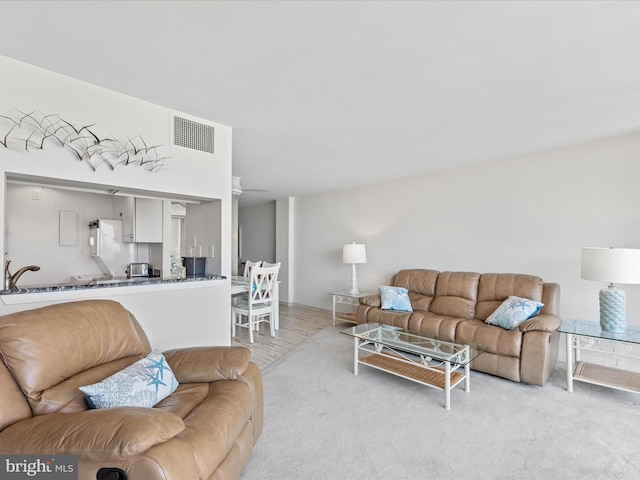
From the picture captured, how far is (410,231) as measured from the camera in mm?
4859

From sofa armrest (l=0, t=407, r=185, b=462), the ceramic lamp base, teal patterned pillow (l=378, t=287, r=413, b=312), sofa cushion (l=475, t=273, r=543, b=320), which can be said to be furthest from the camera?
the ceramic lamp base

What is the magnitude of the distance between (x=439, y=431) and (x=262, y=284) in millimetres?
2921

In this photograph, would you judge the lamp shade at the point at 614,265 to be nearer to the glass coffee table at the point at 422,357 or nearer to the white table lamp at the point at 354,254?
the glass coffee table at the point at 422,357

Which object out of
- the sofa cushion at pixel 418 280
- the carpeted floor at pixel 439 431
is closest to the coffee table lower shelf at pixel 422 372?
the carpeted floor at pixel 439 431

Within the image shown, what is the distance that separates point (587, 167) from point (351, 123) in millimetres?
2644

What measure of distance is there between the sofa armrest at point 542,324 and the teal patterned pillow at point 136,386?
296 cm

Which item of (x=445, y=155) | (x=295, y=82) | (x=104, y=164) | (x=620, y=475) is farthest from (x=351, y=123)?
(x=620, y=475)

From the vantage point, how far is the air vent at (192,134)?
2626 mm

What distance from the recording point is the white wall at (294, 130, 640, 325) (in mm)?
3238

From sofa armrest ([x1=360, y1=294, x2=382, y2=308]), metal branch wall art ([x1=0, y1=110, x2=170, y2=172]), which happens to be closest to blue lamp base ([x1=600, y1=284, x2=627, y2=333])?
sofa armrest ([x1=360, y1=294, x2=382, y2=308])

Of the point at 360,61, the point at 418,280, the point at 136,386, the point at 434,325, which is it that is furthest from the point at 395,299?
the point at 136,386
